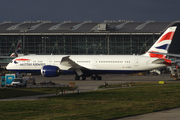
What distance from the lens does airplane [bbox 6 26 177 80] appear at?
64250mm

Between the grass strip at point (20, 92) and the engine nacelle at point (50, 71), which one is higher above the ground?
the engine nacelle at point (50, 71)

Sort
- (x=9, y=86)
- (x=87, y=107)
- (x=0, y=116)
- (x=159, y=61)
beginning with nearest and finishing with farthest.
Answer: (x=0, y=116), (x=87, y=107), (x=9, y=86), (x=159, y=61)

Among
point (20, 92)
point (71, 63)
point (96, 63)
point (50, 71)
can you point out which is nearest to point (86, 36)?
point (96, 63)

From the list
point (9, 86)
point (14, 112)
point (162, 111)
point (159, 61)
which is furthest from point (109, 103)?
point (159, 61)

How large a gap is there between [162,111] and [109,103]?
20.2 feet

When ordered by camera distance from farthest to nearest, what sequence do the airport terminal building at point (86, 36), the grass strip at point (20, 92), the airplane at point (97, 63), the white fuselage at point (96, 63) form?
the airport terminal building at point (86, 36) < the white fuselage at point (96, 63) < the airplane at point (97, 63) < the grass strip at point (20, 92)

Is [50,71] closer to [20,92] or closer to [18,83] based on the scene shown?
[18,83]

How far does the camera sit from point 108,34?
131125 millimetres

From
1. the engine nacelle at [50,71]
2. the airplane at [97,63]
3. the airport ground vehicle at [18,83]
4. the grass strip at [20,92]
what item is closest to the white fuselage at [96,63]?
the airplane at [97,63]

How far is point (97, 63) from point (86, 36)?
68081mm

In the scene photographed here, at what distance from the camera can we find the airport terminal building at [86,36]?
129125mm

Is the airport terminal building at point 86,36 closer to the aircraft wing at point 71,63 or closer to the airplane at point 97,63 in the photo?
the airplane at point 97,63

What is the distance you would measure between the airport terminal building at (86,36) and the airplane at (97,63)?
2349 inches

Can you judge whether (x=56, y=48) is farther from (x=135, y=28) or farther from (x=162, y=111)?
(x=162, y=111)
